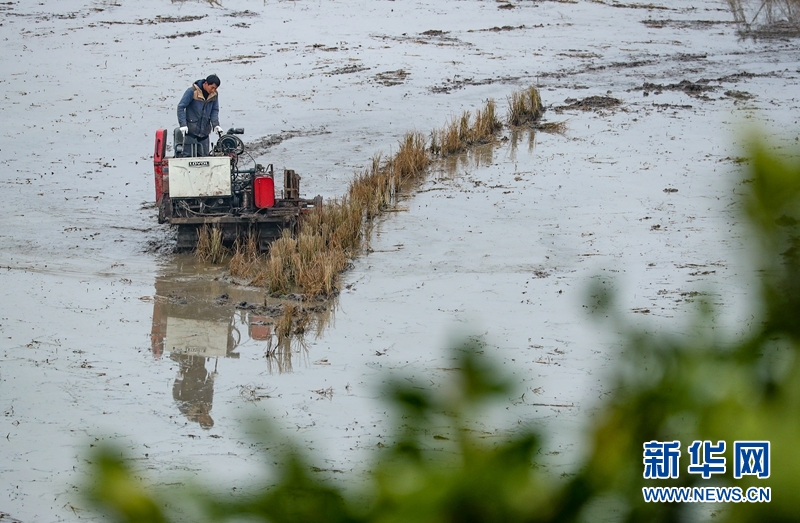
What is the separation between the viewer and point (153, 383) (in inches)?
364

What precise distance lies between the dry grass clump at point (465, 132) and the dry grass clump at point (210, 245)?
7712 mm

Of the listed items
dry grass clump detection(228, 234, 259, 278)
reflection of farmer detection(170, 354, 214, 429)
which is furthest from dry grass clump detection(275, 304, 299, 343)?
dry grass clump detection(228, 234, 259, 278)

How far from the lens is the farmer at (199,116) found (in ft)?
42.7

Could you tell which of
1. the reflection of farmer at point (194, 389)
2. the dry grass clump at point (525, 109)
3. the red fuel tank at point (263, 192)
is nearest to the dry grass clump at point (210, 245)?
the red fuel tank at point (263, 192)

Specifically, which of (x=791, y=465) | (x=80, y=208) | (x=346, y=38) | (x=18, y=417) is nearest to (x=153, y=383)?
(x=18, y=417)

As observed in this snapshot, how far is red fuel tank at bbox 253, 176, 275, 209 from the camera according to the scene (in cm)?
1277

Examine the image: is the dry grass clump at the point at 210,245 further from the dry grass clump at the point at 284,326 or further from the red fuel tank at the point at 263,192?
the dry grass clump at the point at 284,326

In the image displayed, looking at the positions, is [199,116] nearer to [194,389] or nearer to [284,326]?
[284,326]

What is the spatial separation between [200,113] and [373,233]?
3.25m

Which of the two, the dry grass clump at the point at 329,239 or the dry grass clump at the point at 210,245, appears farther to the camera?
the dry grass clump at the point at 210,245

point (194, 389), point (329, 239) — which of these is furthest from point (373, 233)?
point (194, 389)

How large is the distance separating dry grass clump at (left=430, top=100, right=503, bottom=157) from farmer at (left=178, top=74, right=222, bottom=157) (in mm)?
7338

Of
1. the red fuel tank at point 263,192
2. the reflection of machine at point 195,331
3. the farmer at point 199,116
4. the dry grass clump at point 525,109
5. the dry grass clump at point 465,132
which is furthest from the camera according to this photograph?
the dry grass clump at point 525,109

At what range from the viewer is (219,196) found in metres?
12.7
